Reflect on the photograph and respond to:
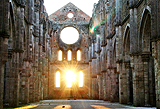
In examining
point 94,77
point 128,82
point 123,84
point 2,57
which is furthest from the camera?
point 94,77

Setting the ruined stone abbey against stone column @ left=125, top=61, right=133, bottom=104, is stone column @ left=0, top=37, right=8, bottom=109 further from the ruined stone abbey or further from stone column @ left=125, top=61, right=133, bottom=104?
stone column @ left=125, top=61, right=133, bottom=104

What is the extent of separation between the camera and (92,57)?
43.0 m

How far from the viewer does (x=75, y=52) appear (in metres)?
48.7

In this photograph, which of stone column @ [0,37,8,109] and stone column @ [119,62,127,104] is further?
stone column @ [119,62,127,104]

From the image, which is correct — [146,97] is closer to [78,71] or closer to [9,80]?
[9,80]

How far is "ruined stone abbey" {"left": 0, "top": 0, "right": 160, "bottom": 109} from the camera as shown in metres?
17.4

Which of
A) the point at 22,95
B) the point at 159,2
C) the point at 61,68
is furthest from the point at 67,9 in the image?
the point at 159,2

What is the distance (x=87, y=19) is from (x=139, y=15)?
102 ft

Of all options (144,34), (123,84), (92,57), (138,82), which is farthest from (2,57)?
(92,57)

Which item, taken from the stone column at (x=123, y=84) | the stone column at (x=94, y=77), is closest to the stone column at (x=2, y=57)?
the stone column at (x=123, y=84)

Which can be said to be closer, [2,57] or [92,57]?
[2,57]

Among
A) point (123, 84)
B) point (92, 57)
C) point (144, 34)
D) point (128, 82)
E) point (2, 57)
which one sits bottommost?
point (123, 84)

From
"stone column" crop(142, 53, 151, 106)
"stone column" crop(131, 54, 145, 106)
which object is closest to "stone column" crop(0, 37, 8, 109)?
"stone column" crop(131, 54, 145, 106)

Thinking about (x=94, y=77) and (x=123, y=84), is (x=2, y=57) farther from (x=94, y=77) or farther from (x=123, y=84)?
(x=94, y=77)
